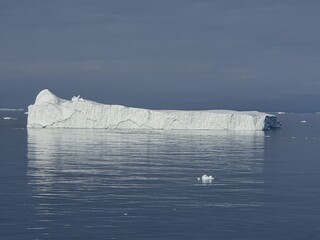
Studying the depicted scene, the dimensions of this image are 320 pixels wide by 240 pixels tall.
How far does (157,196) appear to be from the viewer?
23219 mm

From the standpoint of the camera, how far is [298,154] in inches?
1708

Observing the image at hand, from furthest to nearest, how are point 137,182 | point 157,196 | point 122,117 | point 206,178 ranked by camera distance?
point 122,117 → point 206,178 → point 137,182 → point 157,196

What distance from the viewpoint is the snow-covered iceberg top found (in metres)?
70.6

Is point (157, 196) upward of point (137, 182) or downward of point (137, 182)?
downward

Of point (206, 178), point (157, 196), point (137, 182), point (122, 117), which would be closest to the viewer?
point (157, 196)

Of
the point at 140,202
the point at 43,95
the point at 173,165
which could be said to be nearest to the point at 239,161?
the point at 173,165

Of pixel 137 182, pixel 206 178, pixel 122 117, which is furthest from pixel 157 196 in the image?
pixel 122 117

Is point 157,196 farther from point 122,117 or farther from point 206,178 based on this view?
point 122,117

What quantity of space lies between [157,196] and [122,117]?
49.1 m

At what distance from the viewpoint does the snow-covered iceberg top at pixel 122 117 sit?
2781 inches

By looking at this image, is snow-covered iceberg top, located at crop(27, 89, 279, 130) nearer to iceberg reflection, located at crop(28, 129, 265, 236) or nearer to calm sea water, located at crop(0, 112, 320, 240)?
iceberg reflection, located at crop(28, 129, 265, 236)

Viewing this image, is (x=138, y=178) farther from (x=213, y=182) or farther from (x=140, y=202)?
(x=140, y=202)

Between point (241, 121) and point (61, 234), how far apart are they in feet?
184

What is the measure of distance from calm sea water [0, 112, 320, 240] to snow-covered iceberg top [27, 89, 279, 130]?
1155 inches
